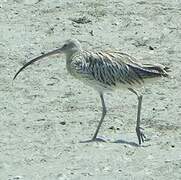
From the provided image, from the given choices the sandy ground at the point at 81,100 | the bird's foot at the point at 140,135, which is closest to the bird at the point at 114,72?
the bird's foot at the point at 140,135

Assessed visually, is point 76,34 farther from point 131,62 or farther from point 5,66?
point 131,62

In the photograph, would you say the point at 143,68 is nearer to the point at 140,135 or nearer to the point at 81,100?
the point at 140,135

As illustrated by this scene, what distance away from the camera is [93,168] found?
1131 cm

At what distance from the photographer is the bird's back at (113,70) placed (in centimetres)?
1277

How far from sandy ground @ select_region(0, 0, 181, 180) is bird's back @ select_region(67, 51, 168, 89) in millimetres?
679

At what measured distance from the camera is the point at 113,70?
505 inches

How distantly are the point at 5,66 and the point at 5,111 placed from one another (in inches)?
84.4

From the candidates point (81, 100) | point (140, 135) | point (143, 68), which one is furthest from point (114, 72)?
point (81, 100)

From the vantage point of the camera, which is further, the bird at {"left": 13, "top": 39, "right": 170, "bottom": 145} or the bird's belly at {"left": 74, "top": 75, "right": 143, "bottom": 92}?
the bird's belly at {"left": 74, "top": 75, "right": 143, "bottom": 92}

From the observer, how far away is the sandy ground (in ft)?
37.8

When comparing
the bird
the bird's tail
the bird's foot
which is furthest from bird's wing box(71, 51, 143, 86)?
the bird's foot

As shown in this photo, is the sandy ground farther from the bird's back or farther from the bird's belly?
the bird's back

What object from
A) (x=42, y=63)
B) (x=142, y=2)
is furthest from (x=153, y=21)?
(x=42, y=63)

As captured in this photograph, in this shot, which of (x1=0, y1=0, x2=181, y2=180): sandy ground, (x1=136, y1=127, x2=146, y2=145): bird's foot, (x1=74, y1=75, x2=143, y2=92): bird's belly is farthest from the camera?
(x1=74, y1=75, x2=143, y2=92): bird's belly
